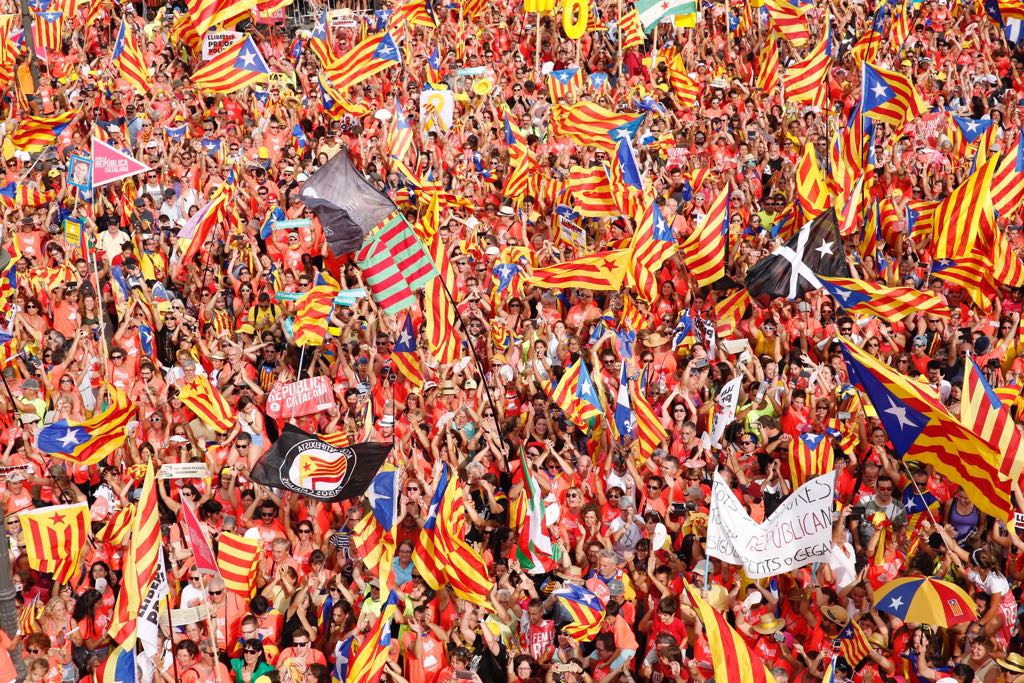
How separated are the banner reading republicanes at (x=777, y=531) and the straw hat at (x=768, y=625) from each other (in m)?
0.26

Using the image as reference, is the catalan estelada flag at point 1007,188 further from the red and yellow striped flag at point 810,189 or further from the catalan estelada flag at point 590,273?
the catalan estelada flag at point 590,273

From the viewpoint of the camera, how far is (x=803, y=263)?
40.8 ft

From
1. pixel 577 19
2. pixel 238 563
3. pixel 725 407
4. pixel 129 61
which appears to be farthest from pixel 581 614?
pixel 577 19

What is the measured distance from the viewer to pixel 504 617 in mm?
8930

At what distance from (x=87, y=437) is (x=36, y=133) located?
6880mm

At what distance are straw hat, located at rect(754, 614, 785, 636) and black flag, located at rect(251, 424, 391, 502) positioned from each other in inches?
106

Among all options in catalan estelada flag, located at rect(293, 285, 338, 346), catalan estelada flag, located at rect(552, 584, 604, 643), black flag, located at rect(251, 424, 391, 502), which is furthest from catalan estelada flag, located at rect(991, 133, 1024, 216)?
black flag, located at rect(251, 424, 391, 502)

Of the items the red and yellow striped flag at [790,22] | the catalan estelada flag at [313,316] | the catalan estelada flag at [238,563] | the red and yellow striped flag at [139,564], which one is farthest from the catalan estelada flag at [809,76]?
the red and yellow striped flag at [139,564]

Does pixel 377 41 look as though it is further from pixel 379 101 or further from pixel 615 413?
pixel 615 413

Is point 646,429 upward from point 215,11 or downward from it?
downward

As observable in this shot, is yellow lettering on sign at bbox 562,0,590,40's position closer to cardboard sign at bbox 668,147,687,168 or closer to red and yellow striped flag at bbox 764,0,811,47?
red and yellow striped flag at bbox 764,0,811,47

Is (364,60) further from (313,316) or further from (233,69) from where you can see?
(313,316)

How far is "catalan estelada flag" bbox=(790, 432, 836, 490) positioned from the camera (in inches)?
393

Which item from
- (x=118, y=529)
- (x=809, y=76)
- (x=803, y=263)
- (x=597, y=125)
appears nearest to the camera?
(x=118, y=529)
